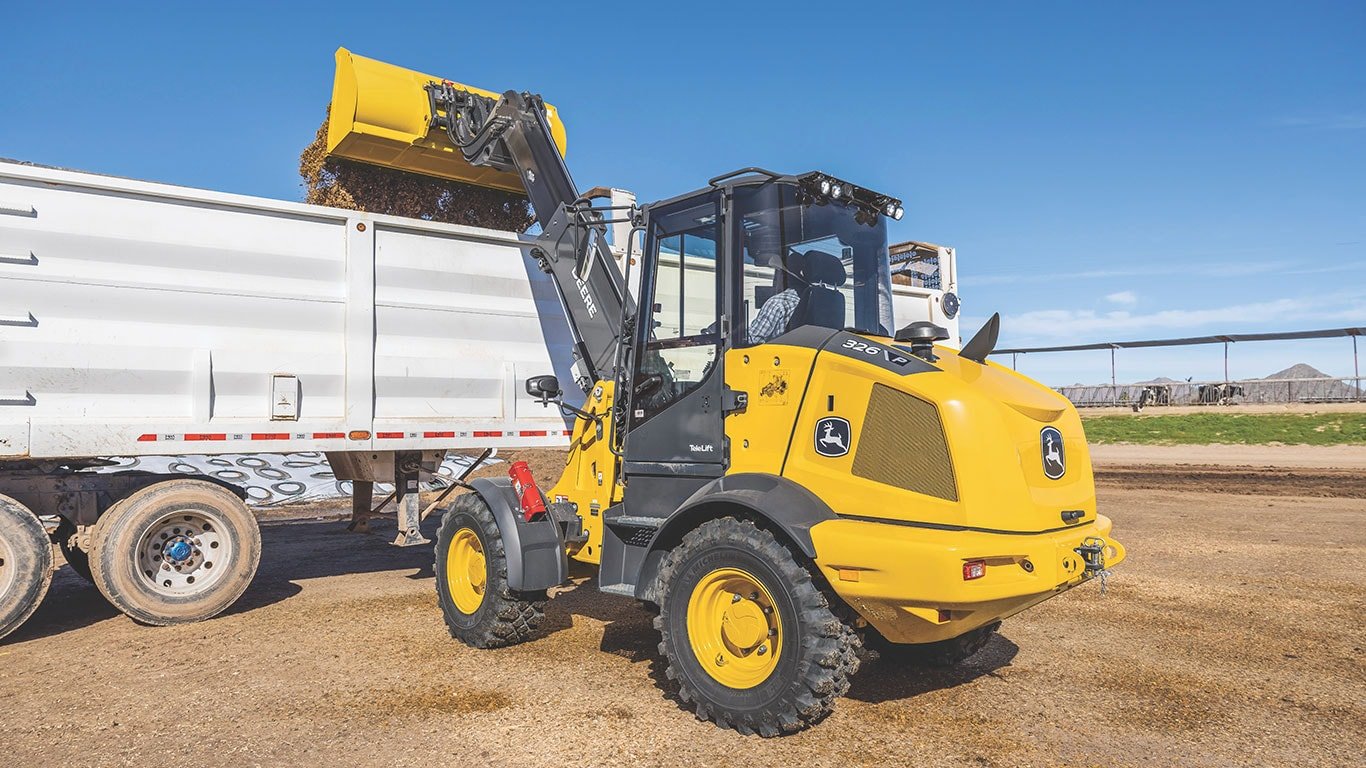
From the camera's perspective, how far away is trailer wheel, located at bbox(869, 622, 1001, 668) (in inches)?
208

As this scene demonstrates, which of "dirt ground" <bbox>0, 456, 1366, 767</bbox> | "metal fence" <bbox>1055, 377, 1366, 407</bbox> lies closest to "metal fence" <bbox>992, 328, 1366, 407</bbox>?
"metal fence" <bbox>1055, 377, 1366, 407</bbox>

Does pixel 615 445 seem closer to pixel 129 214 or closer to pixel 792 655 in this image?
pixel 792 655

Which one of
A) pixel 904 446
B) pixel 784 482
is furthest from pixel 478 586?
pixel 904 446

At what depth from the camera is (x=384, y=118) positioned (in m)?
7.89

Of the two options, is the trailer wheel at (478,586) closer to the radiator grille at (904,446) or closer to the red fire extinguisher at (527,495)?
the red fire extinguisher at (527,495)

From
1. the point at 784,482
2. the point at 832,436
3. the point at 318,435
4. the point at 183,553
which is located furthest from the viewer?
the point at 318,435

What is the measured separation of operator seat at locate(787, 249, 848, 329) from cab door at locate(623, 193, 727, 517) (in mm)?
455

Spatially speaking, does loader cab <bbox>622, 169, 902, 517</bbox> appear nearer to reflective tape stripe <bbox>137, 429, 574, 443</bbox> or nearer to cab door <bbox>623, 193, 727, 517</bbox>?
cab door <bbox>623, 193, 727, 517</bbox>

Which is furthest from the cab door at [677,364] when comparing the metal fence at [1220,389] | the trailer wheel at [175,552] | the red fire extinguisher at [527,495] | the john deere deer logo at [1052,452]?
the metal fence at [1220,389]

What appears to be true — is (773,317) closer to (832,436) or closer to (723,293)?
(723,293)

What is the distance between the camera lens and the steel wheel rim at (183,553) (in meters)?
6.52

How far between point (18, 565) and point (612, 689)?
4.17m

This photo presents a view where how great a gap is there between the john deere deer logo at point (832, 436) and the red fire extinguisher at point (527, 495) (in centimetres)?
223

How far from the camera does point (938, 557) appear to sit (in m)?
3.75
